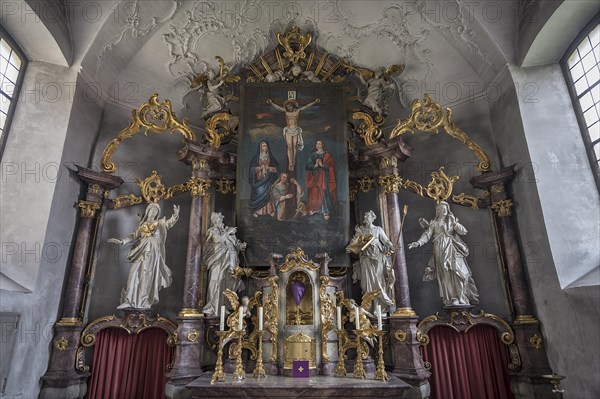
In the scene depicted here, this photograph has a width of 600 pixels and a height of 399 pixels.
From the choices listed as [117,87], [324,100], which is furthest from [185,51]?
[324,100]

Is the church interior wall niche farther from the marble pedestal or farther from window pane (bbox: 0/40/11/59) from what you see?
window pane (bbox: 0/40/11/59)

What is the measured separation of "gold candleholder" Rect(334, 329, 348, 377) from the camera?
21.7 feet

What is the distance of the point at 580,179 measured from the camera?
23.1 ft

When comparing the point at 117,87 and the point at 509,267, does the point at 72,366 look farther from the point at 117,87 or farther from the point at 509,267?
the point at 509,267

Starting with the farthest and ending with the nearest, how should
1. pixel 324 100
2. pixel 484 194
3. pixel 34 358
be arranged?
pixel 324 100
pixel 484 194
pixel 34 358

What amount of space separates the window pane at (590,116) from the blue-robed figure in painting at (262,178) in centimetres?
601

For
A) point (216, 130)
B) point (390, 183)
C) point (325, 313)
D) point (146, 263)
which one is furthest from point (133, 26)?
point (325, 313)

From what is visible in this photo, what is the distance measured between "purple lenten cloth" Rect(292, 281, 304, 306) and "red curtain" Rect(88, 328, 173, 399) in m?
2.69

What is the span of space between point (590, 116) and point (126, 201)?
934 cm

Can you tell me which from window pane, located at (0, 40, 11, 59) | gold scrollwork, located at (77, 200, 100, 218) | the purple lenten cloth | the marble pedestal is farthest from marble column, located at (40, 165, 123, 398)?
the purple lenten cloth

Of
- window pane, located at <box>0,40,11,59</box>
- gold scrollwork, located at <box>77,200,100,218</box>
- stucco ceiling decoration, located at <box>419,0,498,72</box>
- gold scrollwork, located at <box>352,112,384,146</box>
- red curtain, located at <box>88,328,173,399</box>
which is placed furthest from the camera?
gold scrollwork, located at <box>352,112,384,146</box>

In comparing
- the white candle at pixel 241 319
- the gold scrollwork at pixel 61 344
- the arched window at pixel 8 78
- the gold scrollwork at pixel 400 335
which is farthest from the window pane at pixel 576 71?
the arched window at pixel 8 78

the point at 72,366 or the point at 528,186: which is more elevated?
the point at 528,186

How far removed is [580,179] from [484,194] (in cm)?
173
